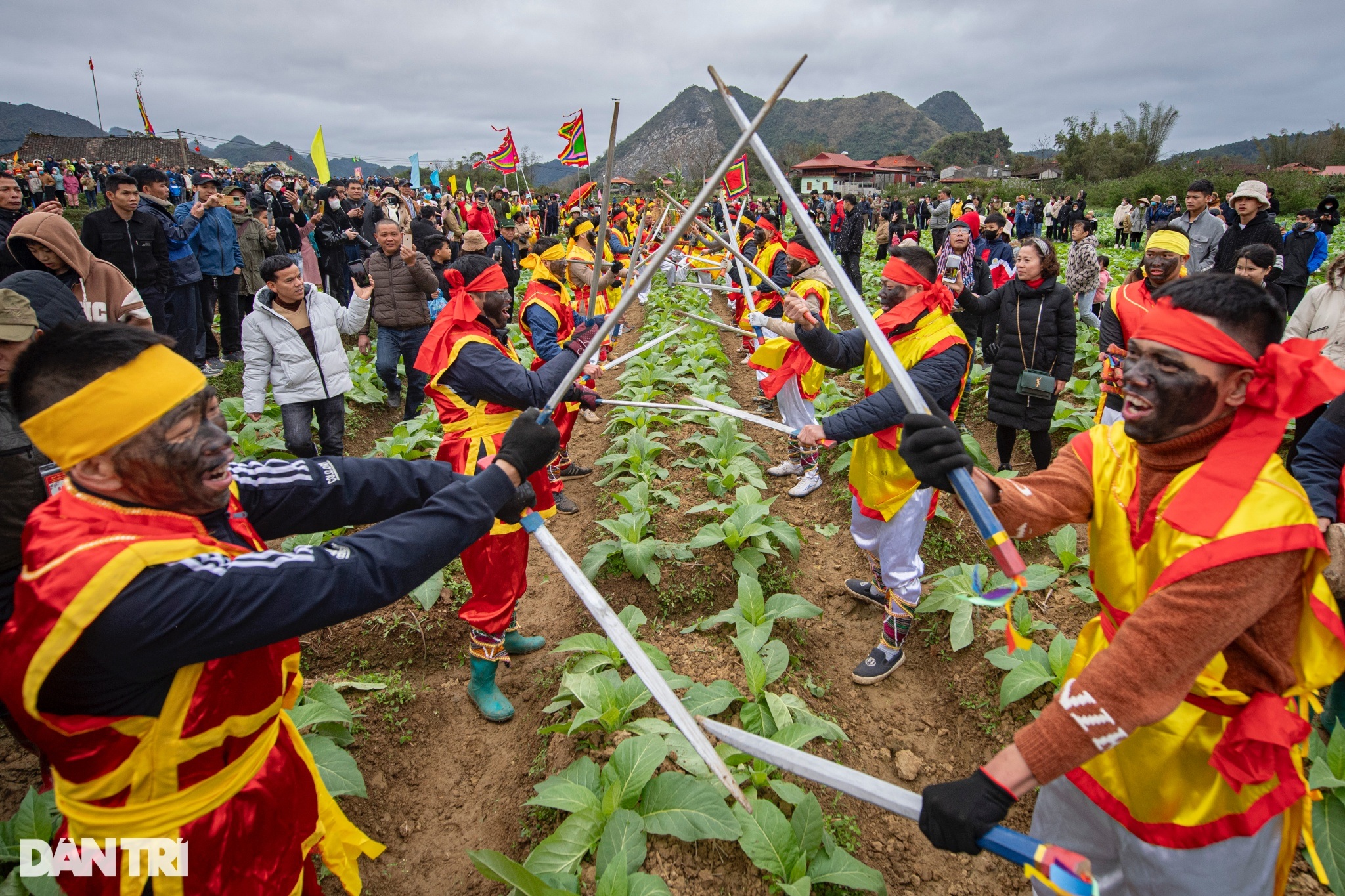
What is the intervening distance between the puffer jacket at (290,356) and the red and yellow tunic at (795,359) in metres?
3.78

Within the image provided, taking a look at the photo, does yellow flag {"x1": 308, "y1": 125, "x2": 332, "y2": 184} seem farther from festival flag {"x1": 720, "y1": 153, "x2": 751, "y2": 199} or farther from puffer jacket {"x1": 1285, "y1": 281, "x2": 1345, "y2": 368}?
puffer jacket {"x1": 1285, "y1": 281, "x2": 1345, "y2": 368}

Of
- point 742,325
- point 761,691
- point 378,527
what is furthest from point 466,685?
point 742,325

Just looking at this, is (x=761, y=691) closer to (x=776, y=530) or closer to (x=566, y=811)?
(x=566, y=811)

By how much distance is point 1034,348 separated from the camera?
20.0ft

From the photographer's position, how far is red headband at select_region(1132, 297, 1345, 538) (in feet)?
5.10

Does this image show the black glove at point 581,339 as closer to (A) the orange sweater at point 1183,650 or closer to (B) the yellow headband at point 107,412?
(B) the yellow headband at point 107,412

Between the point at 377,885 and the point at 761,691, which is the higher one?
Result: the point at 761,691

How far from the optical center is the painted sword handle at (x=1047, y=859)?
1.55 meters

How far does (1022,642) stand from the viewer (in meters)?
1.83

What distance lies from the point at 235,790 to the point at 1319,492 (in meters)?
4.01

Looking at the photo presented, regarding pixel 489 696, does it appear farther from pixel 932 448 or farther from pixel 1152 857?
pixel 1152 857

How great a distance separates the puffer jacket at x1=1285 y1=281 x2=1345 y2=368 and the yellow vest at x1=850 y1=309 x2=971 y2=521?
10.1ft

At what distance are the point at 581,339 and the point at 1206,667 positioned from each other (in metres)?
3.29

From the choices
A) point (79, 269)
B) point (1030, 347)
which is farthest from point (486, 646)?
point (1030, 347)
